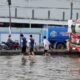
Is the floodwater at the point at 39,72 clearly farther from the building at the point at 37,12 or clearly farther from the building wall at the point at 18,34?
the building at the point at 37,12

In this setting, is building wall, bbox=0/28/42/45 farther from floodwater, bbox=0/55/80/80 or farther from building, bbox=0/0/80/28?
floodwater, bbox=0/55/80/80

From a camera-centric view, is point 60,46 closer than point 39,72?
No

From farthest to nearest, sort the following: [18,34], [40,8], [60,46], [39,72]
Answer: [40,8]
[18,34]
[60,46]
[39,72]

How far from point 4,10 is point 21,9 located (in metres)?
2.55

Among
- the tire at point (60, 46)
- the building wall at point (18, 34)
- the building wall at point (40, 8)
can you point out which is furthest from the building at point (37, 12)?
the tire at point (60, 46)

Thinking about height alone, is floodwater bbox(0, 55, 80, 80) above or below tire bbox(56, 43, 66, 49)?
below

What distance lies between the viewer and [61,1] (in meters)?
67.5

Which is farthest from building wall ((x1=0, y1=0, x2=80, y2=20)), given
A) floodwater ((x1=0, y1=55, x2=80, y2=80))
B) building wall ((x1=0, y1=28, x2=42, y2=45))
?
floodwater ((x1=0, y1=55, x2=80, y2=80))

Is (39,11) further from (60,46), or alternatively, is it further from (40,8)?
(60,46)

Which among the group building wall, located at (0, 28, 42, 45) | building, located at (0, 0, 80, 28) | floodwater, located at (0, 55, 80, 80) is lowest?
floodwater, located at (0, 55, 80, 80)

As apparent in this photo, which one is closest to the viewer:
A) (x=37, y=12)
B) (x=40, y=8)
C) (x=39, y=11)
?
(x=37, y=12)

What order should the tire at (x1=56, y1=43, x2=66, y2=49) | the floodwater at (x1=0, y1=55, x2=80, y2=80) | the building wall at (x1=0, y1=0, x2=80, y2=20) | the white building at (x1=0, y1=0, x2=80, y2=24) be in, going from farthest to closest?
1. the building wall at (x1=0, y1=0, x2=80, y2=20)
2. the white building at (x1=0, y1=0, x2=80, y2=24)
3. the tire at (x1=56, y1=43, x2=66, y2=49)
4. the floodwater at (x1=0, y1=55, x2=80, y2=80)

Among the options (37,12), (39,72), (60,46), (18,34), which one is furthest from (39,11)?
(39,72)

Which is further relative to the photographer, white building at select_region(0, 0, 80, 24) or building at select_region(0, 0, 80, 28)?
white building at select_region(0, 0, 80, 24)
